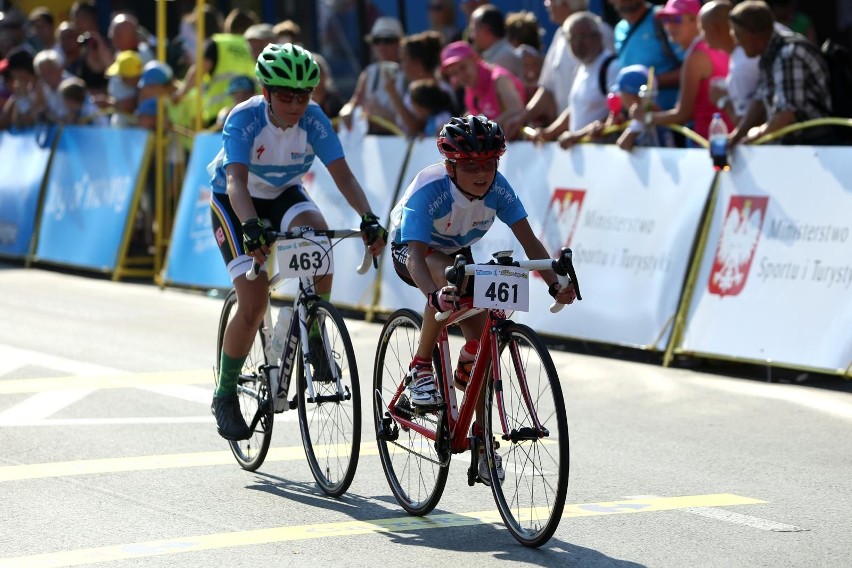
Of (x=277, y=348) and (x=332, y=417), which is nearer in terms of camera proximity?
(x=332, y=417)

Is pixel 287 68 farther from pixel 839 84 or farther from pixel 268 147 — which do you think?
pixel 839 84

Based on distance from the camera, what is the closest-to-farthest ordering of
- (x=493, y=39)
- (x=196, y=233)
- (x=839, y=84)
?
1. (x=839, y=84)
2. (x=493, y=39)
3. (x=196, y=233)

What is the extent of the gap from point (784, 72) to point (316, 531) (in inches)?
218

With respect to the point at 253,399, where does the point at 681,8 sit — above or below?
above

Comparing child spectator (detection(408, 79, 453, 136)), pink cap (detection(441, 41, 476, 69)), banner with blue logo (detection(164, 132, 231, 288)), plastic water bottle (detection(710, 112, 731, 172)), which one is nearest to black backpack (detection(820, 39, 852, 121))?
plastic water bottle (detection(710, 112, 731, 172))

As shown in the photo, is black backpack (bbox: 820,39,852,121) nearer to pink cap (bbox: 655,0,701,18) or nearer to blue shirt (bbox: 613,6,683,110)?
pink cap (bbox: 655,0,701,18)

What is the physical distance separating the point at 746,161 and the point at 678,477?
11.8 ft

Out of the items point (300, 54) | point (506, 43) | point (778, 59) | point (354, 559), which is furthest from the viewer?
point (506, 43)

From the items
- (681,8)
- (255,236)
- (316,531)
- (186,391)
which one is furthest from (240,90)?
(316,531)

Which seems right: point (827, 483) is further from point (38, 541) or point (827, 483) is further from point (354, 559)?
point (38, 541)

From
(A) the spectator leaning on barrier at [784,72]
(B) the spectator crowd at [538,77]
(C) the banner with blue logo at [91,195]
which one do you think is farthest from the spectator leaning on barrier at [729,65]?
(C) the banner with blue logo at [91,195]

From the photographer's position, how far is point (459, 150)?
6469 mm

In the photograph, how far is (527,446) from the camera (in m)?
6.56

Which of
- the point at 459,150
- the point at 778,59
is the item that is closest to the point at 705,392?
the point at 778,59
